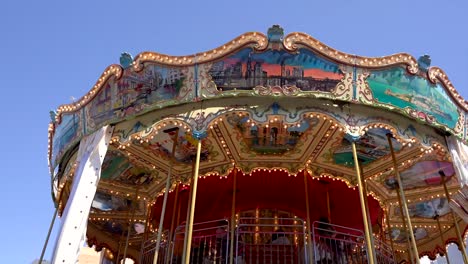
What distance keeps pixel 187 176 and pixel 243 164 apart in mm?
1437

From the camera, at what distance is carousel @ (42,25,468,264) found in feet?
25.6

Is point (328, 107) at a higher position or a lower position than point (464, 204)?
higher

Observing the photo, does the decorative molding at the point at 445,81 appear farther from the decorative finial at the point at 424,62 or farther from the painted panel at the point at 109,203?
the painted panel at the point at 109,203

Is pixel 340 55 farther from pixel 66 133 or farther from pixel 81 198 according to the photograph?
pixel 66 133

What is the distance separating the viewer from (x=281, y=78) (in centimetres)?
788

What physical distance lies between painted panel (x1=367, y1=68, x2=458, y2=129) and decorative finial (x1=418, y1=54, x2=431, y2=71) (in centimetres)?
19

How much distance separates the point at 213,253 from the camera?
935 cm

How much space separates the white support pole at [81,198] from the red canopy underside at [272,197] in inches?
116

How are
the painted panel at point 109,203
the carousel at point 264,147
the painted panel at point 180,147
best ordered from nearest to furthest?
1. the carousel at point 264,147
2. the painted panel at point 180,147
3. the painted panel at point 109,203

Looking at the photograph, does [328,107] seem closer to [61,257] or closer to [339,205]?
[339,205]

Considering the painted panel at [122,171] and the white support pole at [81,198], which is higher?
the painted panel at [122,171]

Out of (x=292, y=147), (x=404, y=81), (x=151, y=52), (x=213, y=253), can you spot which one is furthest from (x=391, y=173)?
(x=151, y=52)

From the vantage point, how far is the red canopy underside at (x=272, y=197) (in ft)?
33.5

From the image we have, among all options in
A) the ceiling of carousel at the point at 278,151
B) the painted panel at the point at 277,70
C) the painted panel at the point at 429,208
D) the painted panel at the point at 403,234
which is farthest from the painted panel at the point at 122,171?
the painted panel at the point at 403,234
